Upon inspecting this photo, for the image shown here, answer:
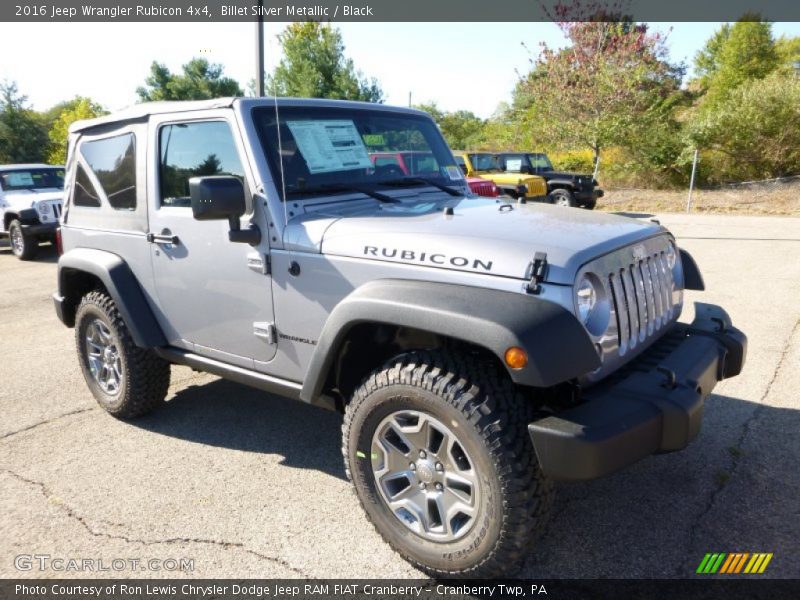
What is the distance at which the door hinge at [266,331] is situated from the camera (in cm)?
307

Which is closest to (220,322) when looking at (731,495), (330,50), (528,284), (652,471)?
(528,284)

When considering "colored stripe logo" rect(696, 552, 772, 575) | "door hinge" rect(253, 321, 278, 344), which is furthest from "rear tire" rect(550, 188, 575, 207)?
"colored stripe logo" rect(696, 552, 772, 575)

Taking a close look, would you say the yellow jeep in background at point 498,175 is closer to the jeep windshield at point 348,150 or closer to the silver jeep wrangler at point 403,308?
the jeep windshield at point 348,150

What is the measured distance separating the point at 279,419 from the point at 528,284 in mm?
2449

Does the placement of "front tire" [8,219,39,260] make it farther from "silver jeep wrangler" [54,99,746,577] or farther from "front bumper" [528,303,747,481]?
"front bumper" [528,303,747,481]

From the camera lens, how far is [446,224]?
2.71m

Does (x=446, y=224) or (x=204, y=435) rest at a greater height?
(x=446, y=224)

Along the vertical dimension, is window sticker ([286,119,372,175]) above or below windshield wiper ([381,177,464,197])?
above

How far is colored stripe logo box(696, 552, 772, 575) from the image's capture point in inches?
99.0

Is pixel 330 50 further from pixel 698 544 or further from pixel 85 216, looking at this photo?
pixel 698 544

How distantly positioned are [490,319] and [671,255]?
4.96 ft

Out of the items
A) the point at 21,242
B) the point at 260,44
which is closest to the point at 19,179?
the point at 21,242

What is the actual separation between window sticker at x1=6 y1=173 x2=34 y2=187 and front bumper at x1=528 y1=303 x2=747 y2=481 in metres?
13.7

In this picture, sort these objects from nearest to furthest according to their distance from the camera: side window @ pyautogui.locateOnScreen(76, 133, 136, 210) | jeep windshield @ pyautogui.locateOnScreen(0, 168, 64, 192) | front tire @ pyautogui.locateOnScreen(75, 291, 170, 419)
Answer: side window @ pyautogui.locateOnScreen(76, 133, 136, 210) < front tire @ pyautogui.locateOnScreen(75, 291, 170, 419) < jeep windshield @ pyautogui.locateOnScreen(0, 168, 64, 192)
